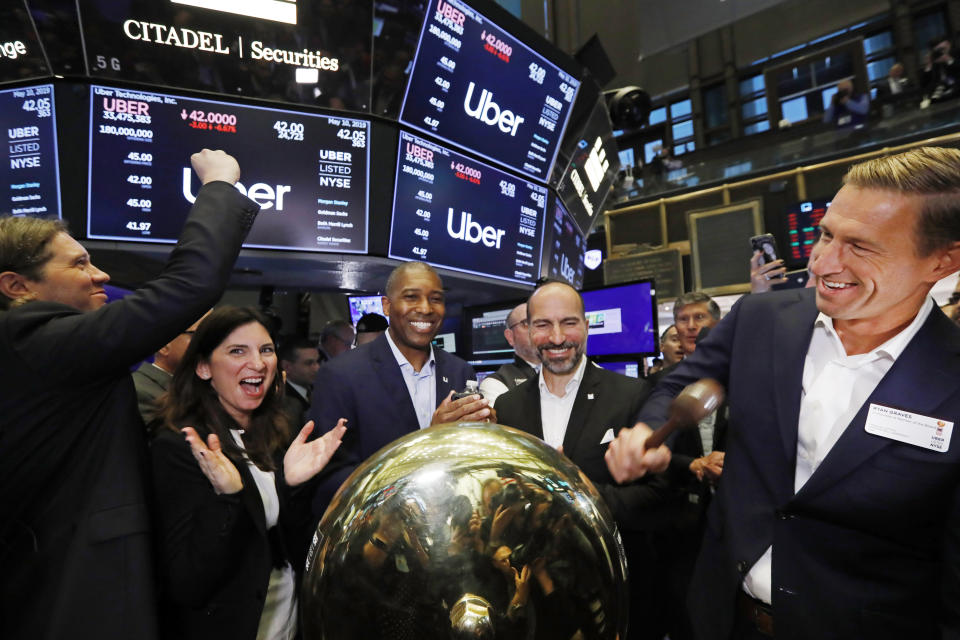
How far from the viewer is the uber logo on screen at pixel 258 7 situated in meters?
3.29

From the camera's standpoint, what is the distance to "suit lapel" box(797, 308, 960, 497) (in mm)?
1256

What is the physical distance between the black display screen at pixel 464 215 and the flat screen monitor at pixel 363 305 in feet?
6.09

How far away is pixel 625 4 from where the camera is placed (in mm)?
7441

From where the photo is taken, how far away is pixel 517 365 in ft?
13.8

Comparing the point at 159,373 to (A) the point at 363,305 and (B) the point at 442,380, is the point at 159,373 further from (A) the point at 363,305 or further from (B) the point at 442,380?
(A) the point at 363,305

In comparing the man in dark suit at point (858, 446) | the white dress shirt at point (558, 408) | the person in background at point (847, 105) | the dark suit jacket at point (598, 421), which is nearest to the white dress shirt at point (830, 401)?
the man in dark suit at point (858, 446)

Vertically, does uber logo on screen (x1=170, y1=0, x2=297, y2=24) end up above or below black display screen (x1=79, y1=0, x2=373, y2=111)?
above

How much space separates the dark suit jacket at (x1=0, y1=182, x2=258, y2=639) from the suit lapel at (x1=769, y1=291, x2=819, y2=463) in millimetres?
1420

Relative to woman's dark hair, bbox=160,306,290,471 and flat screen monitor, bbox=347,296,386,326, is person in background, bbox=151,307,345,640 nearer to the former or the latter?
woman's dark hair, bbox=160,306,290,471

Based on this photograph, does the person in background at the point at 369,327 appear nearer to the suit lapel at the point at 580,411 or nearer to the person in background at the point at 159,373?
the person in background at the point at 159,373

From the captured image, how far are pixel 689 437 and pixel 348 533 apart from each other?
2201 mm

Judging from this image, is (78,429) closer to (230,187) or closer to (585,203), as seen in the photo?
(230,187)

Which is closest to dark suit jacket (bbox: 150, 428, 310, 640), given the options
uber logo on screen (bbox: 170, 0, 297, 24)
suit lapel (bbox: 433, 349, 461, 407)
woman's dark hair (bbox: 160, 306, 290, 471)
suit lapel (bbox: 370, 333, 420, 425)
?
woman's dark hair (bbox: 160, 306, 290, 471)

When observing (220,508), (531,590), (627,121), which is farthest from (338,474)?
(627,121)
